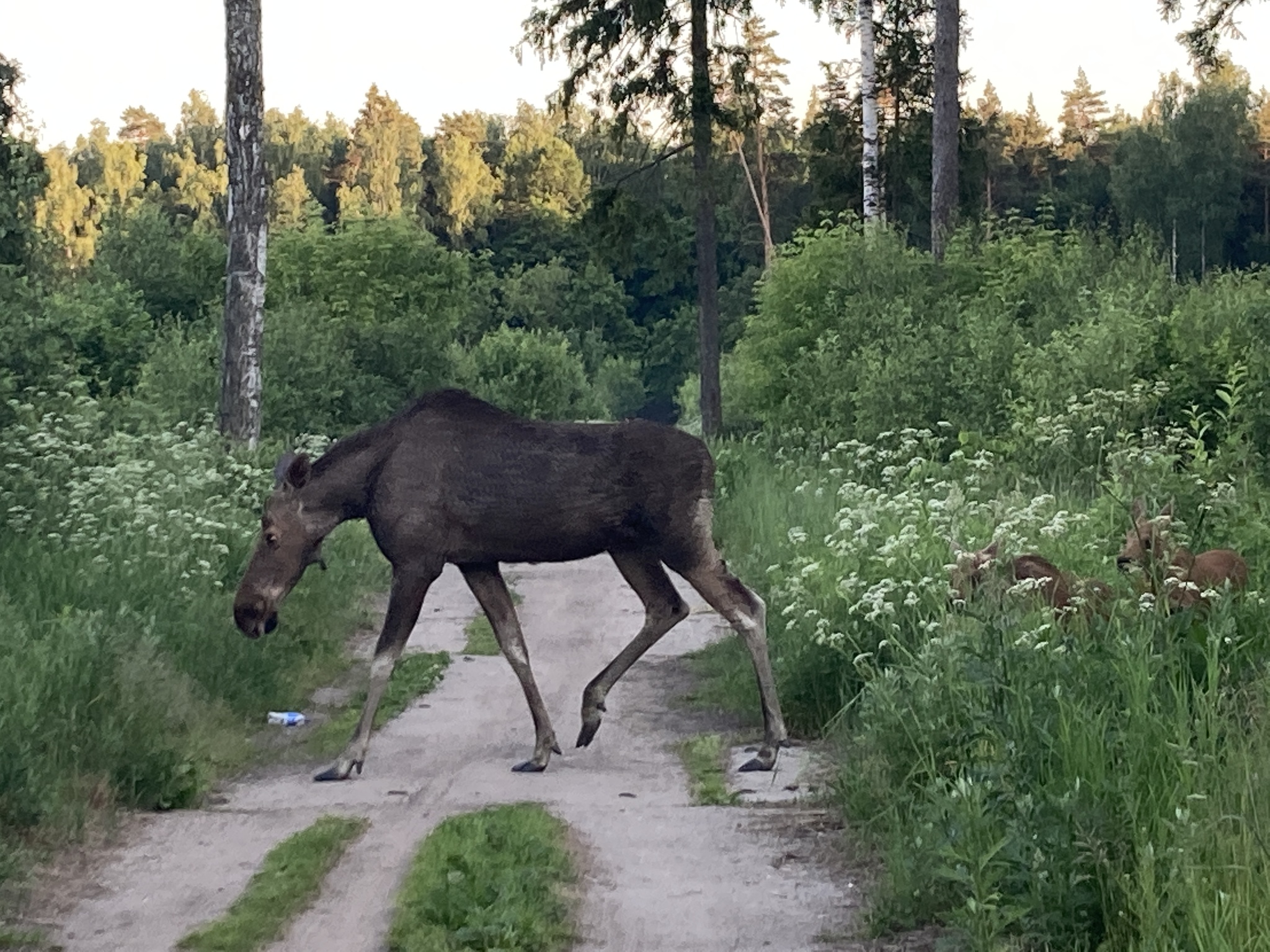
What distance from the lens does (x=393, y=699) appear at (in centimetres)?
1110

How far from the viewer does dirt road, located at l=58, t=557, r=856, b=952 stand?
6047mm

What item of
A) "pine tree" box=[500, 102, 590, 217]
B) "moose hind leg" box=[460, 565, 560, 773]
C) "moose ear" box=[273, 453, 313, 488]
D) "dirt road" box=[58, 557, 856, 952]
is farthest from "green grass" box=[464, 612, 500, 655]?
"pine tree" box=[500, 102, 590, 217]

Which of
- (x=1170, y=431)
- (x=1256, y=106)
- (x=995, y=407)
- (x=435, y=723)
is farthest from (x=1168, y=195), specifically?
(x=435, y=723)

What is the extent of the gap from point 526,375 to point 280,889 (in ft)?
138

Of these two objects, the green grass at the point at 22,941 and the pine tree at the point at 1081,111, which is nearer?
the green grass at the point at 22,941

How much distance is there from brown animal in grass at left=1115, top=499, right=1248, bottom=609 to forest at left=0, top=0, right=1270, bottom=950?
13cm

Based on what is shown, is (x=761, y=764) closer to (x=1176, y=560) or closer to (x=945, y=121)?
(x=1176, y=560)

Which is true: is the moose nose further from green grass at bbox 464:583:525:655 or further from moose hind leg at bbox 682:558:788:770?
green grass at bbox 464:583:525:655

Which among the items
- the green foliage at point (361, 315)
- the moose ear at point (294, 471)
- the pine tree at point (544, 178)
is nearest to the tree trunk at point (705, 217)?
the green foliage at point (361, 315)

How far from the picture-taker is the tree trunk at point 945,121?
24688mm

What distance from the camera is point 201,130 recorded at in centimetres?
12025

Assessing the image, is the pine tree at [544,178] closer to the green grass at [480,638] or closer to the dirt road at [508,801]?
the green grass at [480,638]

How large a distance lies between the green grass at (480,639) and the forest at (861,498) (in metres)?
1.03

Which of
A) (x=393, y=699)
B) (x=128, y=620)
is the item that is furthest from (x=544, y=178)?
(x=128, y=620)
